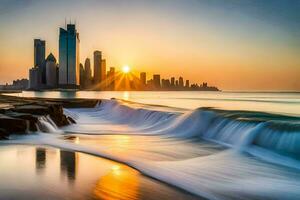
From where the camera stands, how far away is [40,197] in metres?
7.39

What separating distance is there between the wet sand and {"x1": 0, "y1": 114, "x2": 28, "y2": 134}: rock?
5.28 metres

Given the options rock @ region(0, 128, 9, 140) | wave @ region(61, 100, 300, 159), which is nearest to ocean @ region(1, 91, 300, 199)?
wave @ region(61, 100, 300, 159)

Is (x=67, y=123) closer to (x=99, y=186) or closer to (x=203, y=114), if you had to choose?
(x=203, y=114)

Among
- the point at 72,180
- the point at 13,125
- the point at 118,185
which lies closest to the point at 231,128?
the point at 13,125

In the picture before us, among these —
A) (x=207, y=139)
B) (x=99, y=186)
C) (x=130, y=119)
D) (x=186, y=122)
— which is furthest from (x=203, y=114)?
(x=99, y=186)

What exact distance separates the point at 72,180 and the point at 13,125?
979cm

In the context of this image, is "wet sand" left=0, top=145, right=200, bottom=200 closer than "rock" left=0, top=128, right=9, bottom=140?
Yes

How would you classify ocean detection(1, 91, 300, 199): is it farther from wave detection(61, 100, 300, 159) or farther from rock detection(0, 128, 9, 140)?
rock detection(0, 128, 9, 140)

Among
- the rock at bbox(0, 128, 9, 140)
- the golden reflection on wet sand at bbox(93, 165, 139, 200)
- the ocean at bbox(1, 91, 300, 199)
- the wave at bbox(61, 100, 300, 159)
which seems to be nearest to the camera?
the golden reflection on wet sand at bbox(93, 165, 139, 200)

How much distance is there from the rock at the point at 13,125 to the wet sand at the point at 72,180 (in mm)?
5285

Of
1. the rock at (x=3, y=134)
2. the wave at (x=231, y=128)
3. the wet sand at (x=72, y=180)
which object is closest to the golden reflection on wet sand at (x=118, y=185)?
the wet sand at (x=72, y=180)

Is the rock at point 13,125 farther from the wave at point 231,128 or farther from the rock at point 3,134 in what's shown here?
the wave at point 231,128

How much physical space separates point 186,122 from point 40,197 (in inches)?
611

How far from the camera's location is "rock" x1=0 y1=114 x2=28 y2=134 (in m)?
17.3
